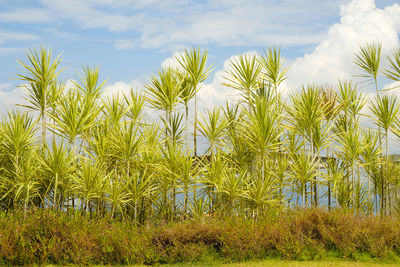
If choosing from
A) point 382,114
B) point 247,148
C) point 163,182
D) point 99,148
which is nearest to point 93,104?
point 99,148

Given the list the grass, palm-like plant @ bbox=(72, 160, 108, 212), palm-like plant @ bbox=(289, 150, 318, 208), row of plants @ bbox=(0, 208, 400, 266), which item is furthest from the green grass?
palm-like plant @ bbox=(72, 160, 108, 212)

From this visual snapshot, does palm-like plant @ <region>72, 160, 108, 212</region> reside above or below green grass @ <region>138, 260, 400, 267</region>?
above

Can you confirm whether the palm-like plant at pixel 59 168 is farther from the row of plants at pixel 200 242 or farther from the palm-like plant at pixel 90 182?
the row of plants at pixel 200 242

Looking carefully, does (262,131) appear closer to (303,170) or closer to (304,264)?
(303,170)

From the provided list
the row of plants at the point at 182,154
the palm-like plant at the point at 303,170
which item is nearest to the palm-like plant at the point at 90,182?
the row of plants at the point at 182,154

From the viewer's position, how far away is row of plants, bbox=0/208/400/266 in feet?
21.6

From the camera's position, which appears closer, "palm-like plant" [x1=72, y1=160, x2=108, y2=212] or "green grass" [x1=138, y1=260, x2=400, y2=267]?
"green grass" [x1=138, y1=260, x2=400, y2=267]

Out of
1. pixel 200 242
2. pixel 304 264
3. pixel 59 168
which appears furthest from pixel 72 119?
pixel 304 264

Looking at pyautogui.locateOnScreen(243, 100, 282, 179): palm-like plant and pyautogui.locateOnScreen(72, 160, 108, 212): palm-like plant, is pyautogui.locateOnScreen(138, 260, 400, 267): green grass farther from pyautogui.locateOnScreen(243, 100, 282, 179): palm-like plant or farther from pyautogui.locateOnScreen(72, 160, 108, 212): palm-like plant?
pyautogui.locateOnScreen(72, 160, 108, 212): palm-like plant

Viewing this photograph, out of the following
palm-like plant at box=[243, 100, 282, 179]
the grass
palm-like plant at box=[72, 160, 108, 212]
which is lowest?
the grass

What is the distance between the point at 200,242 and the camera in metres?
6.74

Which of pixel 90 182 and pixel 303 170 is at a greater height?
pixel 303 170

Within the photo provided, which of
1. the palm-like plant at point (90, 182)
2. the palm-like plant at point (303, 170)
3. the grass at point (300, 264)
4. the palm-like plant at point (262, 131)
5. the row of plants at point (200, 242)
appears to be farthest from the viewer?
the palm-like plant at point (303, 170)

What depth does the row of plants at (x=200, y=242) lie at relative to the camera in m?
6.59
